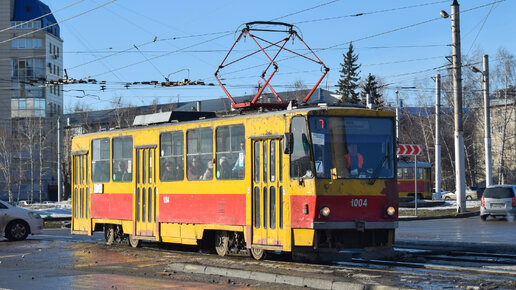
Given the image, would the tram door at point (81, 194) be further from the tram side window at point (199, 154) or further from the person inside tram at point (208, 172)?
the person inside tram at point (208, 172)

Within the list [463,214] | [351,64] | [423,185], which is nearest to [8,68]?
[351,64]

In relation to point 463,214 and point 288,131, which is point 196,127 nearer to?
point 288,131

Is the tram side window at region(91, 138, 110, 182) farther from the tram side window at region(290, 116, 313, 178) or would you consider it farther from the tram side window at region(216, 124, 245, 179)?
the tram side window at region(290, 116, 313, 178)

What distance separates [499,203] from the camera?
109 ft

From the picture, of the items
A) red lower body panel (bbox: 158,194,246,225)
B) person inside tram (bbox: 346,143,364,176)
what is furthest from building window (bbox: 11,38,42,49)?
person inside tram (bbox: 346,143,364,176)

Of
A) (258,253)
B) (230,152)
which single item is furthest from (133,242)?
(258,253)

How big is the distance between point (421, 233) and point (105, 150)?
9.63 meters

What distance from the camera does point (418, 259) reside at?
15375mm

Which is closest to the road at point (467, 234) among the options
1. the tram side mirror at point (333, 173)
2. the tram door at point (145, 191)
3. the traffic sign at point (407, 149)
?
the traffic sign at point (407, 149)

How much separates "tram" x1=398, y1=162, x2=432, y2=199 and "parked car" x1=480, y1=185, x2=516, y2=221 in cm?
2131

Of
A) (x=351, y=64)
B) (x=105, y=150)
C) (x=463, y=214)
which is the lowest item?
(x=463, y=214)

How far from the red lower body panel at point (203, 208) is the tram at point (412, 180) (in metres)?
37.7

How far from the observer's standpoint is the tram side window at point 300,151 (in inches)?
593

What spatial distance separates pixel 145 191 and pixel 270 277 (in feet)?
26.2
